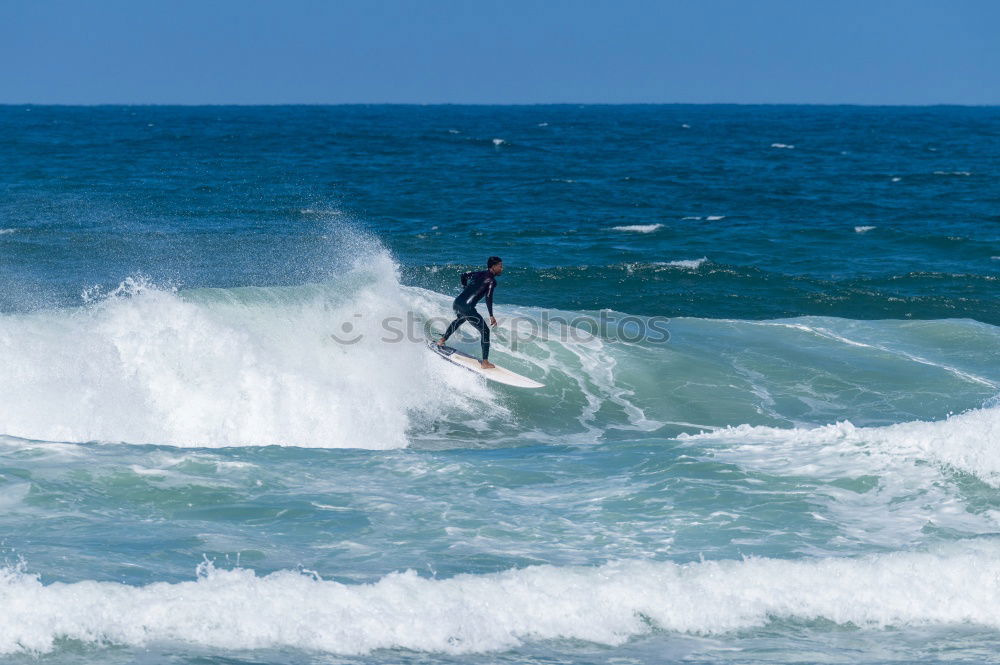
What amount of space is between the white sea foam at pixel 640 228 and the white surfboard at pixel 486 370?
50.3 feet

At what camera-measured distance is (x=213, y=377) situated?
45.7 feet

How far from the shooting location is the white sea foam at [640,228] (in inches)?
1169

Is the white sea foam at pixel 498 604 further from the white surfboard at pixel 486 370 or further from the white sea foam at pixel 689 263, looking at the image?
the white sea foam at pixel 689 263

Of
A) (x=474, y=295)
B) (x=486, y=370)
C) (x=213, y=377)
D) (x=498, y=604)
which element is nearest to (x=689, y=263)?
(x=486, y=370)

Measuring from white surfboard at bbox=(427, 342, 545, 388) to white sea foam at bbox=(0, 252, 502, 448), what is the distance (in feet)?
0.51

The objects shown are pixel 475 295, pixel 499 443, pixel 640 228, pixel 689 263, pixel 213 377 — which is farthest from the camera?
pixel 640 228

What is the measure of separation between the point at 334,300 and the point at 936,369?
361 inches

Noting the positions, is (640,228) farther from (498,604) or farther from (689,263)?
(498,604)

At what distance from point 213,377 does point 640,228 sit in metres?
18.1

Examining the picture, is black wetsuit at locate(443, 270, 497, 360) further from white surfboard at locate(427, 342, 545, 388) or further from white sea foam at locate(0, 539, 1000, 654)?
white sea foam at locate(0, 539, 1000, 654)

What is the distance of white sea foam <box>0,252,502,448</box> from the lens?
12891 mm

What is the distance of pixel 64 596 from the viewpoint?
738 cm

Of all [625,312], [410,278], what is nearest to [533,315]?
[625,312]

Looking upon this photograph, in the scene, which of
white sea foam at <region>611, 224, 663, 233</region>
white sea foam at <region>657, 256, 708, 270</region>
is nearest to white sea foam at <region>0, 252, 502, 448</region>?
white sea foam at <region>657, 256, 708, 270</region>
